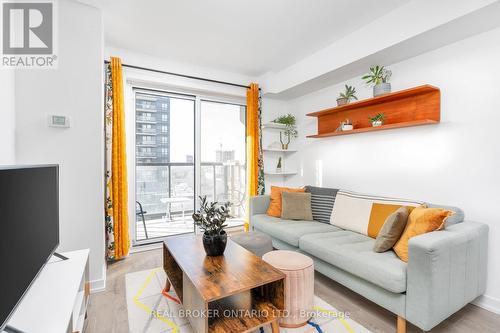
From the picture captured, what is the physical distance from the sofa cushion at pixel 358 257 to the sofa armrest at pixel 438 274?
10cm

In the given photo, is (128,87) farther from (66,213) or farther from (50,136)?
(66,213)

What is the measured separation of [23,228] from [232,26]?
2.49 meters

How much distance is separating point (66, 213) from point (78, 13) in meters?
1.82

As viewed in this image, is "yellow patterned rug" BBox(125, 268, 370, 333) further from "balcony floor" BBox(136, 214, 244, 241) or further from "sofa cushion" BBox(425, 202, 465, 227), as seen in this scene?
"balcony floor" BBox(136, 214, 244, 241)

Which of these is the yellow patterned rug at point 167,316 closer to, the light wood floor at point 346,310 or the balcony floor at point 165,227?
the light wood floor at point 346,310

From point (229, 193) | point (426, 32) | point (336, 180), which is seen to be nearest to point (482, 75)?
point (426, 32)

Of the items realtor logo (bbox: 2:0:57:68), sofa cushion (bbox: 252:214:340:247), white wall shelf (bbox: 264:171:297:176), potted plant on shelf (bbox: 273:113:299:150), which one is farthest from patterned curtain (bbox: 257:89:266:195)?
realtor logo (bbox: 2:0:57:68)

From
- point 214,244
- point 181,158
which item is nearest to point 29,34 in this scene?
point 181,158

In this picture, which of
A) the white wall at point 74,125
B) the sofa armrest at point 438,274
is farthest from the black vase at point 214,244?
the sofa armrest at point 438,274

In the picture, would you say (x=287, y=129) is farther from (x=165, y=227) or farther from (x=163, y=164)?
(x=165, y=227)

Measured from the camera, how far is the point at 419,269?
156 cm

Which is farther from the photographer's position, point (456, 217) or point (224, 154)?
point (224, 154)

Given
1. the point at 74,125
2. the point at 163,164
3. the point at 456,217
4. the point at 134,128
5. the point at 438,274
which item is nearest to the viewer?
the point at 438,274

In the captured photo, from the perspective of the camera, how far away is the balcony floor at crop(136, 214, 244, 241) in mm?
3572
